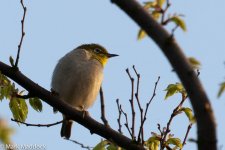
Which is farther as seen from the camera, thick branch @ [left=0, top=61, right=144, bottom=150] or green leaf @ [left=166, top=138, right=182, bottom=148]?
green leaf @ [left=166, top=138, right=182, bottom=148]

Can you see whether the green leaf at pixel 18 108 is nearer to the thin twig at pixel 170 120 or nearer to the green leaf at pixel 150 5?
the thin twig at pixel 170 120

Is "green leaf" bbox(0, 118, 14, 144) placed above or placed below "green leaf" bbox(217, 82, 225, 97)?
below

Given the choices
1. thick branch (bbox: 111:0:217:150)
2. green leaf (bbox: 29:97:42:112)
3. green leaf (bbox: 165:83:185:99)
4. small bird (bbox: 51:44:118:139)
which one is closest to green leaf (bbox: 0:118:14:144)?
thick branch (bbox: 111:0:217:150)

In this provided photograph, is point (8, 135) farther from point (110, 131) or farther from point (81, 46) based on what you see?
point (81, 46)

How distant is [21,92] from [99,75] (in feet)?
9.03

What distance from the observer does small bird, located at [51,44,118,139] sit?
7188 mm

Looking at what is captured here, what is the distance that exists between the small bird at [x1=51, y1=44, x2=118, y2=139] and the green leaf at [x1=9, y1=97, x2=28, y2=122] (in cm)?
185

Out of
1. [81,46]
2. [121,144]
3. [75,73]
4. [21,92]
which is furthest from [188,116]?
[81,46]

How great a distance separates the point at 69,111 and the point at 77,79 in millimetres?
2444

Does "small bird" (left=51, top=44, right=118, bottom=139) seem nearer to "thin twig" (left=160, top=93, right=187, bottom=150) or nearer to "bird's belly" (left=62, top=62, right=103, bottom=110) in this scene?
"bird's belly" (left=62, top=62, right=103, bottom=110)

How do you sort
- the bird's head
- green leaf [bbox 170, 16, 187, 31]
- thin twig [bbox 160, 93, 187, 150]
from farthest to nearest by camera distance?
the bird's head, thin twig [bbox 160, 93, 187, 150], green leaf [bbox 170, 16, 187, 31]

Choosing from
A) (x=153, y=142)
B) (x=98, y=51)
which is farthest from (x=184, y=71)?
(x=98, y=51)

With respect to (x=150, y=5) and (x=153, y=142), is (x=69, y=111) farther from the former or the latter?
(x=150, y=5)

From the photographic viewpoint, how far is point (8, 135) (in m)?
2.74
